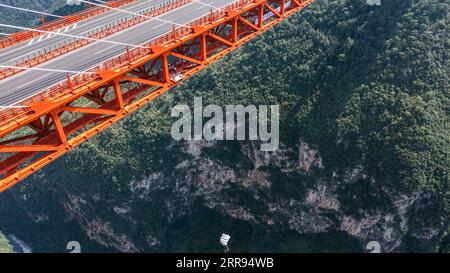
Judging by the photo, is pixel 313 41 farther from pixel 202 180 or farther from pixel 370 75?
pixel 202 180

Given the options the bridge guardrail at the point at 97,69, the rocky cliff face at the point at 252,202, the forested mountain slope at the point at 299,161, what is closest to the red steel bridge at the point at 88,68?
the bridge guardrail at the point at 97,69

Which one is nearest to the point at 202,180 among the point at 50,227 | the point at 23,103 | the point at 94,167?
the point at 94,167

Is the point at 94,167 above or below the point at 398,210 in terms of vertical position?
below

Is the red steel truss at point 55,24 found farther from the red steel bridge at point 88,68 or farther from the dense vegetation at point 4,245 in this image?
the dense vegetation at point 4,245

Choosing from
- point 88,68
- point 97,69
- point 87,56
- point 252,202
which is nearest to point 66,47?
point 87,56

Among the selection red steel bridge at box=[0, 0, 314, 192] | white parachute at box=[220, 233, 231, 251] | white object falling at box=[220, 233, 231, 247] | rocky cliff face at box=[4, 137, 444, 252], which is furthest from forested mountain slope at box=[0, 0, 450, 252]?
red steel bridge at box=[0, 0, 314, 192]

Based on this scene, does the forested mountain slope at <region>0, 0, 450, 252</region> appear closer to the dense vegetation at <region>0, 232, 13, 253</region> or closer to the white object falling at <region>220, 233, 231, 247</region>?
the white object falling at <region>220, 233, 231, 247</region>

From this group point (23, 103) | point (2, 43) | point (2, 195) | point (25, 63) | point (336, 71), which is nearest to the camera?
point (23, 103)
